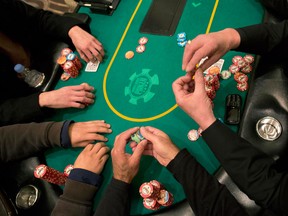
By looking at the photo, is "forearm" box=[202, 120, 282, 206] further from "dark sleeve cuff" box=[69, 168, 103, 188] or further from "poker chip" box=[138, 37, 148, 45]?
"poker chip" box=[138, 37, 148, 45]

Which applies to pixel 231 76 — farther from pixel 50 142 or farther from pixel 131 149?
pixel 50 142

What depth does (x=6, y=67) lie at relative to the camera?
1.80 m

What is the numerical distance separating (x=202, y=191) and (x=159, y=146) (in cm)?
27

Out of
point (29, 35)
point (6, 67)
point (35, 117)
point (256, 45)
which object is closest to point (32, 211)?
point (35, 117)

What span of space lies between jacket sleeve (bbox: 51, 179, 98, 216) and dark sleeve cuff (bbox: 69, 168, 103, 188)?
19 millimetres

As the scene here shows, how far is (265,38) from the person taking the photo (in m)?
1.31

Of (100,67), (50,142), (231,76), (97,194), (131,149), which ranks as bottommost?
(97,194)

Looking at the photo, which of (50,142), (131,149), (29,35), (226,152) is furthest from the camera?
(29,35)

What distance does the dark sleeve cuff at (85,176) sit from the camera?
52.6 inches

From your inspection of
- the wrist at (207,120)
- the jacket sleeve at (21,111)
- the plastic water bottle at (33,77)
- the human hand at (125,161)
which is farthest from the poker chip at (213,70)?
the plastic water bottle at (33,77)

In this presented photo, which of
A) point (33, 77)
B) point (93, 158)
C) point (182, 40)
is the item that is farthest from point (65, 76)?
point (182, 40)

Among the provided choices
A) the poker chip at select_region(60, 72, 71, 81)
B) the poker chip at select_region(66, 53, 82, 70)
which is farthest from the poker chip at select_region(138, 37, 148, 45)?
the poker chip at select_region(60, 72, 71, 81)

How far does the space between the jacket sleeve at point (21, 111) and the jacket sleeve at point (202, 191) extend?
97 cm

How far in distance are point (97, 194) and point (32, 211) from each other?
0.37 meters
